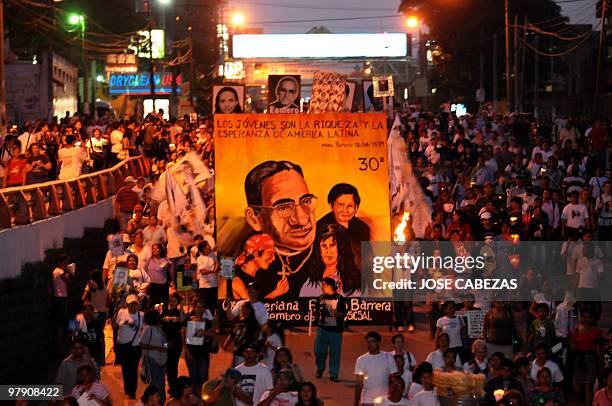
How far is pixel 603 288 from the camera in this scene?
20.4m

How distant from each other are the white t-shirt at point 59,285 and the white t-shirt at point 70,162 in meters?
8.40

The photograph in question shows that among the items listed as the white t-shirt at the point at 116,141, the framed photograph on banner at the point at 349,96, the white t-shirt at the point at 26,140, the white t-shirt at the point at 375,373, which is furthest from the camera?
the white t-shirt at the point at 116,141

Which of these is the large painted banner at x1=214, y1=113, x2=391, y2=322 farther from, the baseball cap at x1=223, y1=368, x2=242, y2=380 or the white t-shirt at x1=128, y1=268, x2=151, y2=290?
the baseball cap at x1=223, y1=368, x2=242, y2=380

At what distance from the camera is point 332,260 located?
62.3ft

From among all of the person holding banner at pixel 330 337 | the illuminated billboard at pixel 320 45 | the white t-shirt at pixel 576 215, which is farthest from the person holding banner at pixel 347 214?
A: the illuminated billboard at pixel 320 45

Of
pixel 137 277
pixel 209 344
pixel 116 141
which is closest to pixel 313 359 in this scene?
pixel 137 277

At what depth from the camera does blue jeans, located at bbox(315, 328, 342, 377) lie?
16766 mm

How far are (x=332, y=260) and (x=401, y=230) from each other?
5.56ft

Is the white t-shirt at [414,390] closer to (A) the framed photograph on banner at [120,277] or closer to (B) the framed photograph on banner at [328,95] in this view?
(A) the framed photograph on banner at [120,277]

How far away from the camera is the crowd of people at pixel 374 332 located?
12.8m

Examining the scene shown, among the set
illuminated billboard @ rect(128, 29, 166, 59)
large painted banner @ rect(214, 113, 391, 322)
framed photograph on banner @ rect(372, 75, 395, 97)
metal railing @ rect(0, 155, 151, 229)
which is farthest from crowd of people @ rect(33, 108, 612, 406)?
illuminated billboard @ rect(128, 29, 166, 59)

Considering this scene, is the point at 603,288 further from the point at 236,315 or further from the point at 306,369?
the point at 236,315

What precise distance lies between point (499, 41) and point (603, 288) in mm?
65586

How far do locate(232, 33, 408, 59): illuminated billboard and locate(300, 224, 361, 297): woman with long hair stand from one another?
82.3 meters
